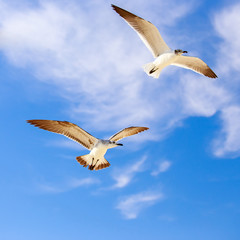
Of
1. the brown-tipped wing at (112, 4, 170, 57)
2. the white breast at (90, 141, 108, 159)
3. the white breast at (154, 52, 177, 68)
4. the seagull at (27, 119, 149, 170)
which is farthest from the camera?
the white breast at (154, 52, 177, 68)

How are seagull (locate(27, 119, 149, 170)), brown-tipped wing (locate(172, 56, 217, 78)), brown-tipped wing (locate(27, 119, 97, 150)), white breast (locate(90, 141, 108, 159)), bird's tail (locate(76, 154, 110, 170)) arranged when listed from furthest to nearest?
brown-tipped wing (locate(172, 56, 217, 78)) < bird's tail (locate(76, 154, 110, 170)) < white breast (locate(90, 141, 108, 159)) < seagull (locate(27, 119, 149, 170)) < brown-tipped wing (locate(27, 119, 97, 150))

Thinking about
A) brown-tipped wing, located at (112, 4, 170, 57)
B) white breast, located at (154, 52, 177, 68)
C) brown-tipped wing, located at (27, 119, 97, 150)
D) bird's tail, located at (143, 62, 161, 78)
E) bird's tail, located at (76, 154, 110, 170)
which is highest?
brown-tipped wing, located at (112, 4, 170, 57)

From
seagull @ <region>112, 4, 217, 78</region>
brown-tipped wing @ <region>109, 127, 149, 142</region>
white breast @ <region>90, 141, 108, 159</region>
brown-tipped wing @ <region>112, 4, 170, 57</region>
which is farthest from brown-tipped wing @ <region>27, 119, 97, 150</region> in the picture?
brown-tipped wing @ <region>112, 4, 170, 57</region>

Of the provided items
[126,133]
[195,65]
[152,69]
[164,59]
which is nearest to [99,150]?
[126,133]

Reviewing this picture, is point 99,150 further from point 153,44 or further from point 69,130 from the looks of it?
point 153,44

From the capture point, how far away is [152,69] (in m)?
13.9

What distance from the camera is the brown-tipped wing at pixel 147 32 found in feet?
44.2

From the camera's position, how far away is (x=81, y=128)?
1280cm

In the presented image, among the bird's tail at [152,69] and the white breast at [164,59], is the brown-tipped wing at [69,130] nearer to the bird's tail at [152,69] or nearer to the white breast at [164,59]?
the bird's tail at [152,69]

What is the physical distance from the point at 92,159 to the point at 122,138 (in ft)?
4.56

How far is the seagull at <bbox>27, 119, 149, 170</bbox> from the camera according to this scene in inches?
503

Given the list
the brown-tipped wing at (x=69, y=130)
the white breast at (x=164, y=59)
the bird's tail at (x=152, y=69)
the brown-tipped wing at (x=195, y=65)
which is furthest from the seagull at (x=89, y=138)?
the brown-tipped wing at (x=195, y=65)

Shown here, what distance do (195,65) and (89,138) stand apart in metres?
5.80

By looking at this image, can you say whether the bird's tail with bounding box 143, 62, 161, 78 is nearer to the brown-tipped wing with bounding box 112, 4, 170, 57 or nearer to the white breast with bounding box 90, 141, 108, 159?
the brown-tipped wing with bounding box 112, 4, 170, 57
